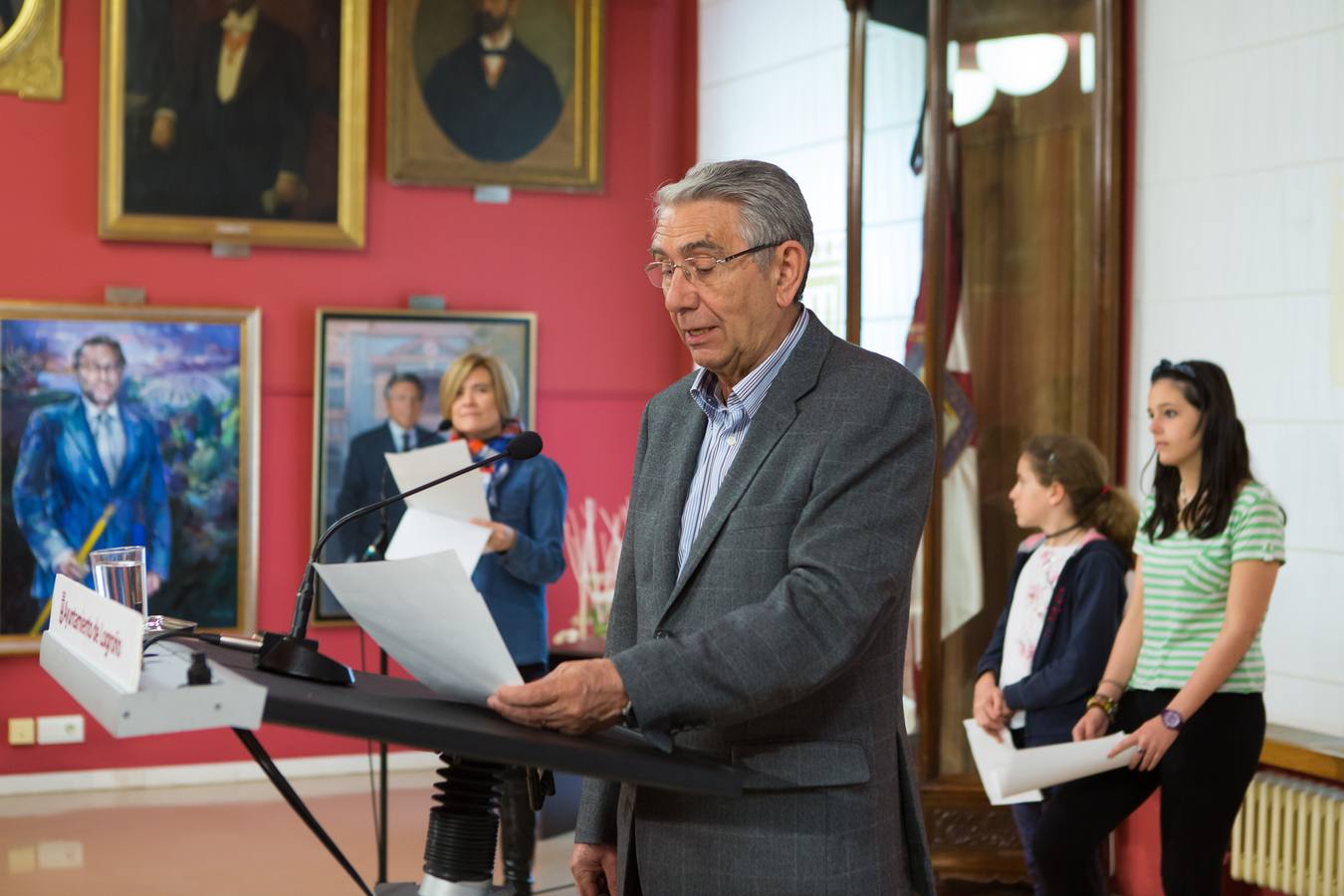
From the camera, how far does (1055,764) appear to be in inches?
129

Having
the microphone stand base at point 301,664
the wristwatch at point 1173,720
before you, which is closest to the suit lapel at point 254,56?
the wristwatch at point 1173,720

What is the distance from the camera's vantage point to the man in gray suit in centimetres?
165

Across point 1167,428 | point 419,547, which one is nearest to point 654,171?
point 419,547

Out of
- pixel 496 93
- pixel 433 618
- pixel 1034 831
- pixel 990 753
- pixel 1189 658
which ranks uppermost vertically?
pixel 496 93

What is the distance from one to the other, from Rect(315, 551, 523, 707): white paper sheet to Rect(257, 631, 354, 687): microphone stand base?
0.20 ft

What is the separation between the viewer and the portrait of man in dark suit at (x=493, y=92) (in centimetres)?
673

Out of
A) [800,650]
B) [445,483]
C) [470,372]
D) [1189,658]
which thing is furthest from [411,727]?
[470,372]

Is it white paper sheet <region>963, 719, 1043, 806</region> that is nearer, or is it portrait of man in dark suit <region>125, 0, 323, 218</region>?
white paper sheet <region>963, 719, 1043, 806</region>

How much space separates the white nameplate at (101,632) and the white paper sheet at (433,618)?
20 cm

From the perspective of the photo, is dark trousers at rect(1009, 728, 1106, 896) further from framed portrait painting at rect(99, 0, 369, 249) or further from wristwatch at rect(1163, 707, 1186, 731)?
framed portrait painting at rect(99, 0, 369, 249)

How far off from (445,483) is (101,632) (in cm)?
261

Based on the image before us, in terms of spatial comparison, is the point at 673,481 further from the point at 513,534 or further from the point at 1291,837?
the point at 1291,837

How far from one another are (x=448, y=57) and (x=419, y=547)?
3.45m

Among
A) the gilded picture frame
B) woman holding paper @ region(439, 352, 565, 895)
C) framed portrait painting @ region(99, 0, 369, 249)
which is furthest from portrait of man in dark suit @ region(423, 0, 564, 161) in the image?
woman holding paper @ region(439, 352, 565, 895)
